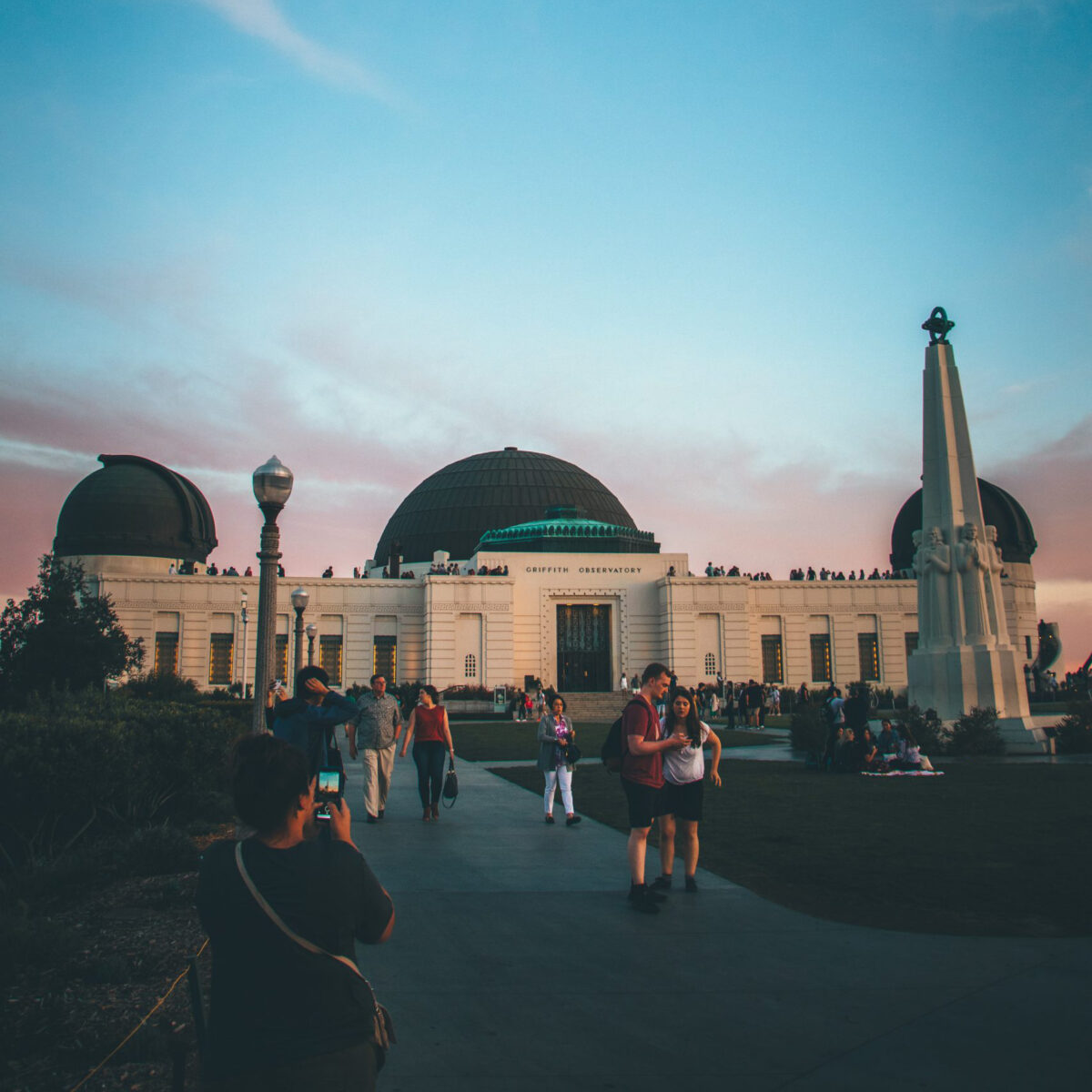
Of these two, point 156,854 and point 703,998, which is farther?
point 156,854

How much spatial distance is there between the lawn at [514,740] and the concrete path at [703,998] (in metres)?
12.4

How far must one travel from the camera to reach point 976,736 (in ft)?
68.3

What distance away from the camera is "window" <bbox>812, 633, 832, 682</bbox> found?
5259 centimetres

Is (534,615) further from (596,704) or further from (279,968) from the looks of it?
(279,968)

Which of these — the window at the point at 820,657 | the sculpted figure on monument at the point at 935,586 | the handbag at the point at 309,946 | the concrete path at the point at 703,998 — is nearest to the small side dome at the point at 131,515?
the window at the point at 820,657

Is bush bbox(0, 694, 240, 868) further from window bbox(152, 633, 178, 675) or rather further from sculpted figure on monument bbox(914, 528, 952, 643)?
window bbox(152, 633, 178, 675)

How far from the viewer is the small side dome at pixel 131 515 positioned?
2050 inches

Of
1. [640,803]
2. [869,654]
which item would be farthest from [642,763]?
[869,654]

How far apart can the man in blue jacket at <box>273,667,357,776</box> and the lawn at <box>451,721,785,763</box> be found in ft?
37.8

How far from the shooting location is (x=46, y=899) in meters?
7.79

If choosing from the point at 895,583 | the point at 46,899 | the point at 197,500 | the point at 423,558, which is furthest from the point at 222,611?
the point at 46,899

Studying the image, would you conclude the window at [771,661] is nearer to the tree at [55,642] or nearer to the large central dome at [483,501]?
the large central dome at [483,501]

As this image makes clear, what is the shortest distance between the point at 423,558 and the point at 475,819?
50255mm

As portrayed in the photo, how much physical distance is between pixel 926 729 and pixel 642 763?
15.9 m
